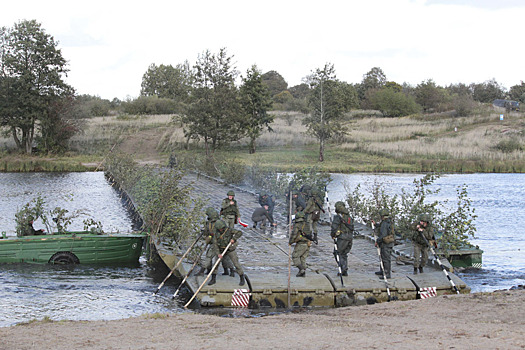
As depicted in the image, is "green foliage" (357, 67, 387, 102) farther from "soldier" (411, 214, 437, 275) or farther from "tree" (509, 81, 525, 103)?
"soldier" (411, 214, 437, 275)

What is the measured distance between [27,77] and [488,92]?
9719 centimetres

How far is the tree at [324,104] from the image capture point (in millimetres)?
54031

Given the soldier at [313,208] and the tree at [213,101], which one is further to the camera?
the tree at [213,101]

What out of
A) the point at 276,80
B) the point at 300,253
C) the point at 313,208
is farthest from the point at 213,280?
the point at 276,80

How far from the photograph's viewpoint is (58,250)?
1811 centimetres


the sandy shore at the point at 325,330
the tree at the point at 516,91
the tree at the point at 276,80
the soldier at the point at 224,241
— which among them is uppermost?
the tree at the point at 276,80

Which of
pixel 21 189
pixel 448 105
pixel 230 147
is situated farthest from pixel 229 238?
pixel 448 105

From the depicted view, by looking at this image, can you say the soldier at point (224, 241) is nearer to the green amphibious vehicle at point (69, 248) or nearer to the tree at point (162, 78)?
the green amphibious vehicle at point (69, 248)

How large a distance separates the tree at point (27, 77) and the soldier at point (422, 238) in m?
51.3

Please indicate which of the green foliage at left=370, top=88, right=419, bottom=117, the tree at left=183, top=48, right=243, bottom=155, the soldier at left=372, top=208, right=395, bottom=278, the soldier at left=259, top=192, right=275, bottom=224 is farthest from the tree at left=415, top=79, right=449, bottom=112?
the soldier at left=372, top=208, right=395, bottom=278

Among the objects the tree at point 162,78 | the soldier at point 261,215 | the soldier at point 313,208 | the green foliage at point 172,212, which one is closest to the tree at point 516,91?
the tree at point 162,78

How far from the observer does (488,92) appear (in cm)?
12406

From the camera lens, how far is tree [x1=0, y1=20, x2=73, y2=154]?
58.2 m

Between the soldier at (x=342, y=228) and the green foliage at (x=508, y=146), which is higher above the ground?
the green foliage at (x=508, y=146)
